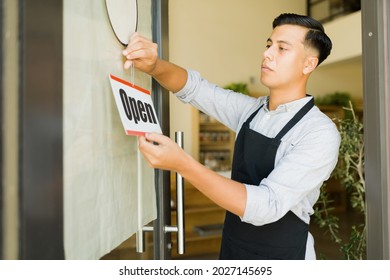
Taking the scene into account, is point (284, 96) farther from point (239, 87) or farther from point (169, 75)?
point (239, 87)

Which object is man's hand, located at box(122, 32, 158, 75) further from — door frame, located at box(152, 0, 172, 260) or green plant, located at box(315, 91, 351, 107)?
green plant, located at box(315, 91, 351, 107)

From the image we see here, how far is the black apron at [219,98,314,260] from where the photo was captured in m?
1.27

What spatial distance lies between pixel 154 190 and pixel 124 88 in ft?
1.42

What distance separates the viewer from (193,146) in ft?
19.8

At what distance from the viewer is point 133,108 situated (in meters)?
0.90

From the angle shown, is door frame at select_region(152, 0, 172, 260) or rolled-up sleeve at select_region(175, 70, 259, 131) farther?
rolled-up sleeve at select_region(175, 70, 259, 131)

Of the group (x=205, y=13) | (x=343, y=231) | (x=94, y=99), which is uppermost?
(x=205, y=13)

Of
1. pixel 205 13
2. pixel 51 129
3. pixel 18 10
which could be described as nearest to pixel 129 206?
pixel 51 129

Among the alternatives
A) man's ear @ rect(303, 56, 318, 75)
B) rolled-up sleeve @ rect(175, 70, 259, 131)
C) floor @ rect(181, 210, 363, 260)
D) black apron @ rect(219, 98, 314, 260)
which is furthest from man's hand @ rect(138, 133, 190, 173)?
floor @ rect(181, 210, 363, 260)

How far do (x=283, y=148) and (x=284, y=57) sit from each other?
31 cm

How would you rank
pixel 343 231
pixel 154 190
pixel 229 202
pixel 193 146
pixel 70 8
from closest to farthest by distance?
pixel 70 8 < pixel 229 202 < pixel 154 190 < pixel 343 231 < pixel 193 146

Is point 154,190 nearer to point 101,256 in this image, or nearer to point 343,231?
point 101,256

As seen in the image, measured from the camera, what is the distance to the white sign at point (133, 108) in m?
0.83

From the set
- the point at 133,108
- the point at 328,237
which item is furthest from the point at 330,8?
the point at 133,108
